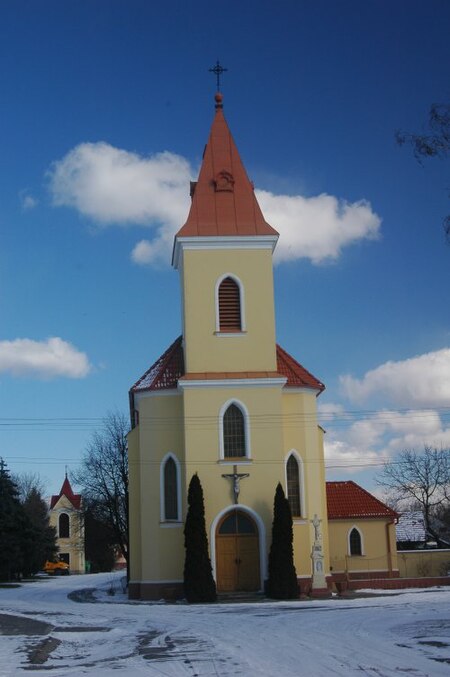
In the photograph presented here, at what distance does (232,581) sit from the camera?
3108cm

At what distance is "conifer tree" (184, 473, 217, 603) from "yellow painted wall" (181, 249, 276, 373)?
4.36 metres

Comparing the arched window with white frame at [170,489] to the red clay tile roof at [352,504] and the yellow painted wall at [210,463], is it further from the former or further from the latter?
the red clay tile roof at [352,504]

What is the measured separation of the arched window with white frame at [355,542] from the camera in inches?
1547

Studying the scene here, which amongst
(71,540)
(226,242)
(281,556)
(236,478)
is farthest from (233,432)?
(71,540)

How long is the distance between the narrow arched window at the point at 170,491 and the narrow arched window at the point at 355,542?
10376 mm

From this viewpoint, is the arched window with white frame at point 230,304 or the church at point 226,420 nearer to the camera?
the church at point 226,420

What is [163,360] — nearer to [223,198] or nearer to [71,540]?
[223,198]

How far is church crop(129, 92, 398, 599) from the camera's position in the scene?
31297mm

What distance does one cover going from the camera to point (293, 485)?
1293 inches

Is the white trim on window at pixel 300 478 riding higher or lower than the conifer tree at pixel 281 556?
higher

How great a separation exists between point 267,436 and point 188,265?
22.2 feet

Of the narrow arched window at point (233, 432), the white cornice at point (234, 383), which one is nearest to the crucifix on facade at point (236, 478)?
the narrow arched window at point (233, 432)

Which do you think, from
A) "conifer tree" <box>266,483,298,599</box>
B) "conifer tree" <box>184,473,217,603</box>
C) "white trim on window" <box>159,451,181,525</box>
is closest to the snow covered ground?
"conifer tree" <box>184,473,217,603</box>

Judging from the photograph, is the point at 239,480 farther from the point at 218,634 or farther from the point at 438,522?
the point at 438,522
